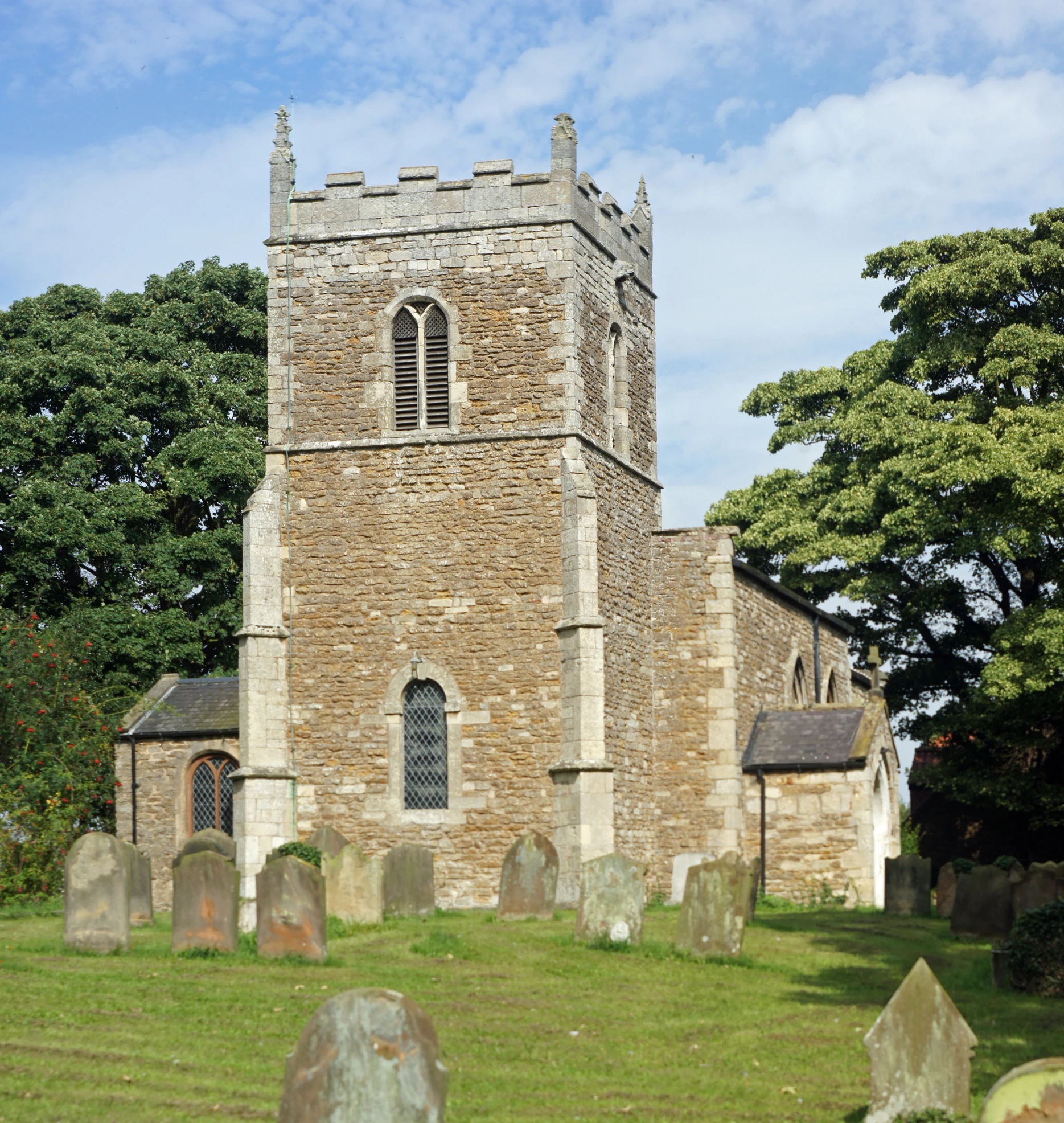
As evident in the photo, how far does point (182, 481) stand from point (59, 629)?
4802 mm

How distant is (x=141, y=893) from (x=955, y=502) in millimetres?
16438

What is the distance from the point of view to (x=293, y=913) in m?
15.4

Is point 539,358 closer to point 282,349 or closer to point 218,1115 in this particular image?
point 282,349

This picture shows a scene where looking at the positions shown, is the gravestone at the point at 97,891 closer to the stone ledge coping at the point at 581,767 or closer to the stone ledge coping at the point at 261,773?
the stone ledge coping at the point at 261,773

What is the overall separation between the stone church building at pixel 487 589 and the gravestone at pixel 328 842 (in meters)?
2.57

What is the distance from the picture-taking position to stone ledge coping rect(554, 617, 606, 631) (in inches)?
908

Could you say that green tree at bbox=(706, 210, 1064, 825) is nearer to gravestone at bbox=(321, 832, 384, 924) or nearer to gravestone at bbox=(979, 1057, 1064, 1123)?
gravestone at bbox=(321, 832, 384, 924)

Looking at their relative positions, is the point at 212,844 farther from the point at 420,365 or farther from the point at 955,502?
the point at 955,502

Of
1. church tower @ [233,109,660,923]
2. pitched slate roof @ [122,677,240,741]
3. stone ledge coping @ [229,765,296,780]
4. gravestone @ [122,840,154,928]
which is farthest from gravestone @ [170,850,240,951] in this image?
pitched slate roof @ [122,677,240,741]

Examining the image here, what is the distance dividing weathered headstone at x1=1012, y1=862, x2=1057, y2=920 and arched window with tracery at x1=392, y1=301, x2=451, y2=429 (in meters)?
10.8

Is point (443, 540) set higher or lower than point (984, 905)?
higher

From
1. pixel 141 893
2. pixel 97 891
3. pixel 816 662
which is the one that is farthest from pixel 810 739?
pixel 97 891

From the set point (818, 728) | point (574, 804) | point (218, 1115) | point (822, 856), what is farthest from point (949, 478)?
point (218, 1115)

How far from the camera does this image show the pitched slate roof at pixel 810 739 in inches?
1006
